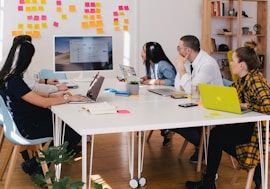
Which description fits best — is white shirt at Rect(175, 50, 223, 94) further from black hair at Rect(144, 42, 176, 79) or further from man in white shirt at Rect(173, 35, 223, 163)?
black hair at Rect(144, 42, 176, 79)

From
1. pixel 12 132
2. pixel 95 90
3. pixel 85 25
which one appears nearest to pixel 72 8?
pixel 85 25

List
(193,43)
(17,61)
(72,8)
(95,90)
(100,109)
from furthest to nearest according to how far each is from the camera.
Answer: (72,8)
(193,43)
(95,90)
(17,61)
(100,109)

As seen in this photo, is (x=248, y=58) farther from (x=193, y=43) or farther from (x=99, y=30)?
(x=99, y=30)

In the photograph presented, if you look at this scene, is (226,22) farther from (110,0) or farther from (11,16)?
(11,16)

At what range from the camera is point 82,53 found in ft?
16.0

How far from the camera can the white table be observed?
7.89 feet

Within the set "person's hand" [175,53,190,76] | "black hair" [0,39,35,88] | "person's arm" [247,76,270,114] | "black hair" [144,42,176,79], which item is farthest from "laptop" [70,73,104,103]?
"black hair" [144,42,176,79]

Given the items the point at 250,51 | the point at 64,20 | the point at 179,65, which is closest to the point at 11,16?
the point at 64,20

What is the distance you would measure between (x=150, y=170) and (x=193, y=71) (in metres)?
0.94

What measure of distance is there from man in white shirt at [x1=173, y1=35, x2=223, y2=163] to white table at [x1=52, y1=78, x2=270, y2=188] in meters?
0.56

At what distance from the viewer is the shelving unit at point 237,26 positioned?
682 centimetres

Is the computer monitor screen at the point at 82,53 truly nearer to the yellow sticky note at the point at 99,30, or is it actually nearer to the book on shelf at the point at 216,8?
the yellow sticky note at the point at 99,30

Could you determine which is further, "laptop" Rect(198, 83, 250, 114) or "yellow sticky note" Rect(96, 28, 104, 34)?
"yellow sticky note" Rect(96, 28, 104, 34)

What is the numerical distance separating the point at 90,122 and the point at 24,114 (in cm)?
85
